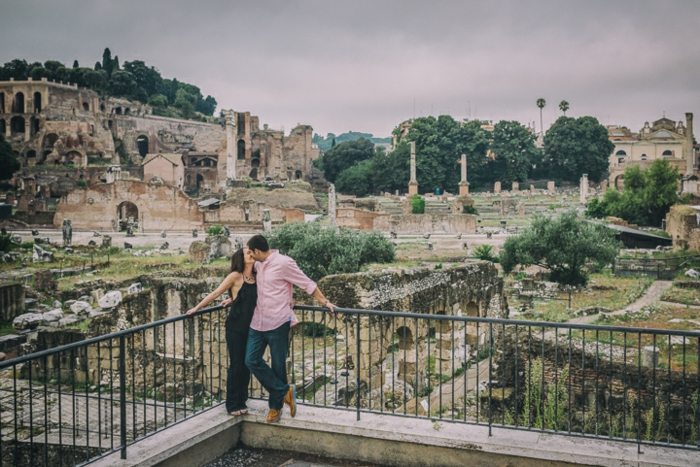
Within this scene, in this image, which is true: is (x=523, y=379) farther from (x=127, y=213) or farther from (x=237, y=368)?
(x=127, y=213)

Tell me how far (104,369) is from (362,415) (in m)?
7.56

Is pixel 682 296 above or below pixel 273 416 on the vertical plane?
below

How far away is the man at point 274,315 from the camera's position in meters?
5.55

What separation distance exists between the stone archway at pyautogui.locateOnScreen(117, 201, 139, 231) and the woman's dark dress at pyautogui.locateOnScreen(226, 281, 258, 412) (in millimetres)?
45651

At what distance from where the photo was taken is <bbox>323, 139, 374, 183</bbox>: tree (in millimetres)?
91500

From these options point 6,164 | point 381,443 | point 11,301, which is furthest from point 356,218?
point 381,443

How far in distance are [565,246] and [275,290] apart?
22.0 metres

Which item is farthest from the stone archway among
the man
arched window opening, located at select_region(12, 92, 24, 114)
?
the man

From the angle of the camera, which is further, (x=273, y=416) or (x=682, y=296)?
(x=682, y=296)

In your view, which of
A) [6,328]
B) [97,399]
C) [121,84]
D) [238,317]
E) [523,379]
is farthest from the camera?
[121,84]

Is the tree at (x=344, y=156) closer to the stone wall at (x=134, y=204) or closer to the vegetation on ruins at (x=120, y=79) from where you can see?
the vegetation on ruins at (x=120, y=79)

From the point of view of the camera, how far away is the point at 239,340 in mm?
5691

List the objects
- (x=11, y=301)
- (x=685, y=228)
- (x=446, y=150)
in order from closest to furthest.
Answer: (x=11, y=301)
(x=685, y=228)
(x=446, y=150)

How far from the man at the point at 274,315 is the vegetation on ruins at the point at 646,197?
46.1m
